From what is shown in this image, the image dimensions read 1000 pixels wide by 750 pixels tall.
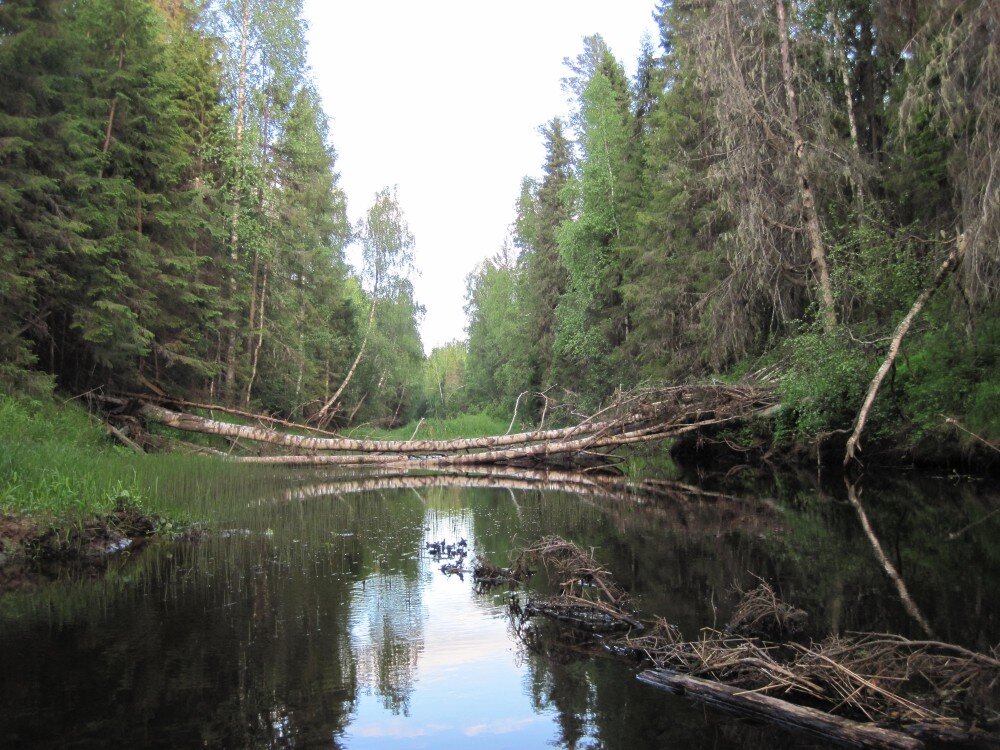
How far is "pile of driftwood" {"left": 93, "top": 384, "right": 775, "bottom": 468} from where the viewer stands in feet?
52.2

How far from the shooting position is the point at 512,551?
7.68 m

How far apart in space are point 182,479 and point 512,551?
595 cm

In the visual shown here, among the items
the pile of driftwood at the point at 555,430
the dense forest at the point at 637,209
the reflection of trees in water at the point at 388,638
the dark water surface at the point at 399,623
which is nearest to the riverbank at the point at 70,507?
the dark water surface at the point at 399,623

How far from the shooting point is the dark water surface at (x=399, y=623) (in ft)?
11.7

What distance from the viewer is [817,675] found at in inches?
140

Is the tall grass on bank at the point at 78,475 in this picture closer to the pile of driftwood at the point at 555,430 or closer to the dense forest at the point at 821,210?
the pile of driftwood at the point at 555,430

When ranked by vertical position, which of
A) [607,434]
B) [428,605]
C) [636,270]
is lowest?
[428,605]

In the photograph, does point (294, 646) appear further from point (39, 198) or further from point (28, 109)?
point (28, 109)

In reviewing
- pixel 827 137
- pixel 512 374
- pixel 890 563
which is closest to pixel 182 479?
pixel 890 563

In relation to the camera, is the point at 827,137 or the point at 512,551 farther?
the point at 827,137

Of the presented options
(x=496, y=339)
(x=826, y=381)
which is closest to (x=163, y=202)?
(x=826, y=381)

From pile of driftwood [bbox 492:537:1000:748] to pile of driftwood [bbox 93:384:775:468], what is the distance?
11375 mm

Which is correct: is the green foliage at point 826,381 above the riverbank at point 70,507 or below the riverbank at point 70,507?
above

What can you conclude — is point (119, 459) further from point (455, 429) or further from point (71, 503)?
point (455, 429)
